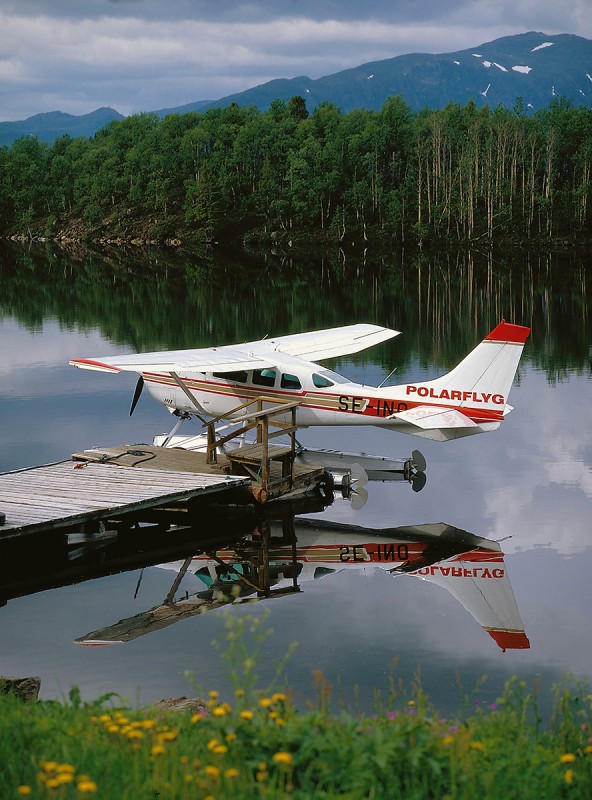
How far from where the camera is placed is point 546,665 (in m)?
9.46

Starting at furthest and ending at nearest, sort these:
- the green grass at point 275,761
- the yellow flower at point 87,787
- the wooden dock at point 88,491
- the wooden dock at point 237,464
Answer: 1. the wooden dock at point 237,464
2. the wooden dock at point 88,491
3. the green grass at point 275,761
4. the yellow flower at point 87,787

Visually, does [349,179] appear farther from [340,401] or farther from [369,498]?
[369,498]

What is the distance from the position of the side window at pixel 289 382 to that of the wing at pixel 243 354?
274 millimetres

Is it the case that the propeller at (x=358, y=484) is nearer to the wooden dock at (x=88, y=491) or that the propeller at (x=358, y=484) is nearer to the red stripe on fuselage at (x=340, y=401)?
the red stripe on fuselage at (x=340, y=401)

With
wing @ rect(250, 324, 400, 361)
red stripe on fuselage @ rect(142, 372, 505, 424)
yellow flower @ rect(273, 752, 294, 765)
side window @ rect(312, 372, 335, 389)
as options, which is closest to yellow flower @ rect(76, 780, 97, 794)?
yellow flower @ rect(273, 752, 294, 765)

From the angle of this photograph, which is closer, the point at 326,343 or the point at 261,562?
the point at 261,562

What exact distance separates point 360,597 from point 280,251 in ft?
233

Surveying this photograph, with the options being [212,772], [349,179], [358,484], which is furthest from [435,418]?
[349,179]

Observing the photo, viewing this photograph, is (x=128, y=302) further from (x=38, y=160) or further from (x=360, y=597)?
(x=38, y=160)

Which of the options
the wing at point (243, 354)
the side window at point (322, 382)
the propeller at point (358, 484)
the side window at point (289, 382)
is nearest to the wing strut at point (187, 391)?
the wing at point (243, 354)

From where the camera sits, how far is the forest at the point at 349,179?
270 ft

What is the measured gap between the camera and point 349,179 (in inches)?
3629

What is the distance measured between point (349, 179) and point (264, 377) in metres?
77.9

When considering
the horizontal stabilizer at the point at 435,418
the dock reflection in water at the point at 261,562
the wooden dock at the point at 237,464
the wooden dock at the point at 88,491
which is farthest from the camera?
the horizontal stabilizer at the point at 435,418
